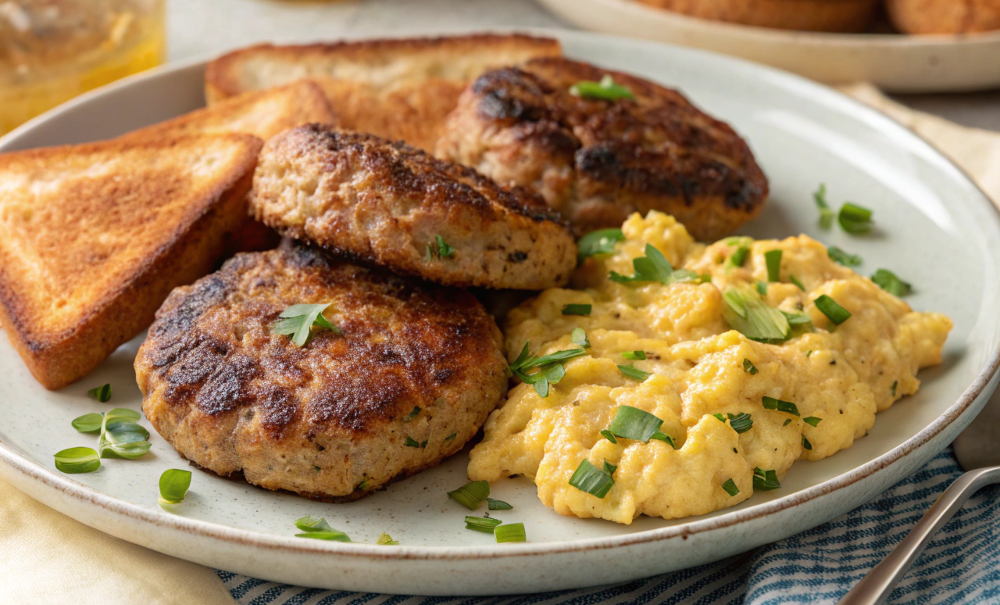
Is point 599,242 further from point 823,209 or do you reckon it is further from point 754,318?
point 823,209

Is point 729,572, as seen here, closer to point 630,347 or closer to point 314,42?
point 630,347

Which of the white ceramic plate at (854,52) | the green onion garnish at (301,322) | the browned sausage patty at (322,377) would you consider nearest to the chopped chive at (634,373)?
the browned sausage patty at (322,377)

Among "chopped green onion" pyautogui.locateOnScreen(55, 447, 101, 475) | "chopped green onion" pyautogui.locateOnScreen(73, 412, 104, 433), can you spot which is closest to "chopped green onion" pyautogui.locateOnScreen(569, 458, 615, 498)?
"chopped green onion" pyautogui.locateOnScreen(55, 447, 101, 475)

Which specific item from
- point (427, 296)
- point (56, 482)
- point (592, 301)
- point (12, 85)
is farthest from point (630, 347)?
point (12, 85)

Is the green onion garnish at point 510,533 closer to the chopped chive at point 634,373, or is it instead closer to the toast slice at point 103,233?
the chopped chive at point 634,373

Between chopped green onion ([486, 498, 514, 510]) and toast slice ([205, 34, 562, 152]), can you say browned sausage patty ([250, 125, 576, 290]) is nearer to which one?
chopped green onion ([486, 498, 514, 510])

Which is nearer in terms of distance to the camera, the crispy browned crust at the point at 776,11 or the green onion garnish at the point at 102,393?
the green onion garnish at the point at 102,393
